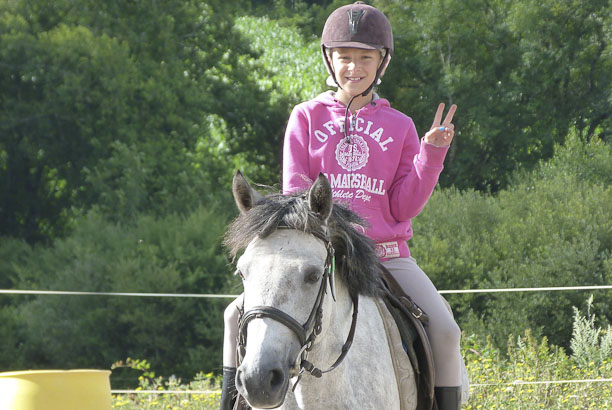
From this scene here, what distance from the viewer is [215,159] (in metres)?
28.5

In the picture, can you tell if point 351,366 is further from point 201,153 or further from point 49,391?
point 201,153

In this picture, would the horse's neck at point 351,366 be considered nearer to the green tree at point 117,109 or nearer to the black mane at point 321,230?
the black mane at point 321,230

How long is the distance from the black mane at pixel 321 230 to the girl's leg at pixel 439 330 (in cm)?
31

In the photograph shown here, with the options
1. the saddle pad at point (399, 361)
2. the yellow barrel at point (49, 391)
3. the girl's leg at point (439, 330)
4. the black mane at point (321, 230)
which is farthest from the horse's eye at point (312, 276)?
the yellow barrel at point (49, 391)

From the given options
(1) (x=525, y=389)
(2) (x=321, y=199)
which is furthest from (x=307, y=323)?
(1) (x=525, y=389)

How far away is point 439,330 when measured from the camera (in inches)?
138

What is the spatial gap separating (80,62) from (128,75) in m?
1.49

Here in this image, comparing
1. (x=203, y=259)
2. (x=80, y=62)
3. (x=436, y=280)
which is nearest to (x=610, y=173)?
(x=436, y=280)

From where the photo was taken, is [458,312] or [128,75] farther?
[128,75]

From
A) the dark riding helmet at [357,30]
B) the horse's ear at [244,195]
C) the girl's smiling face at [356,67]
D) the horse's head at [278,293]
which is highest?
the dark riding helmet at [357,30]

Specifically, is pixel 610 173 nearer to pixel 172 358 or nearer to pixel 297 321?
pixel 172 358

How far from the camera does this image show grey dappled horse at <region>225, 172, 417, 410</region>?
2.58m

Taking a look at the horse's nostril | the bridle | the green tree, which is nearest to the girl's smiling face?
the bridle

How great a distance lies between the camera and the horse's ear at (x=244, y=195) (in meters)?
2.90
